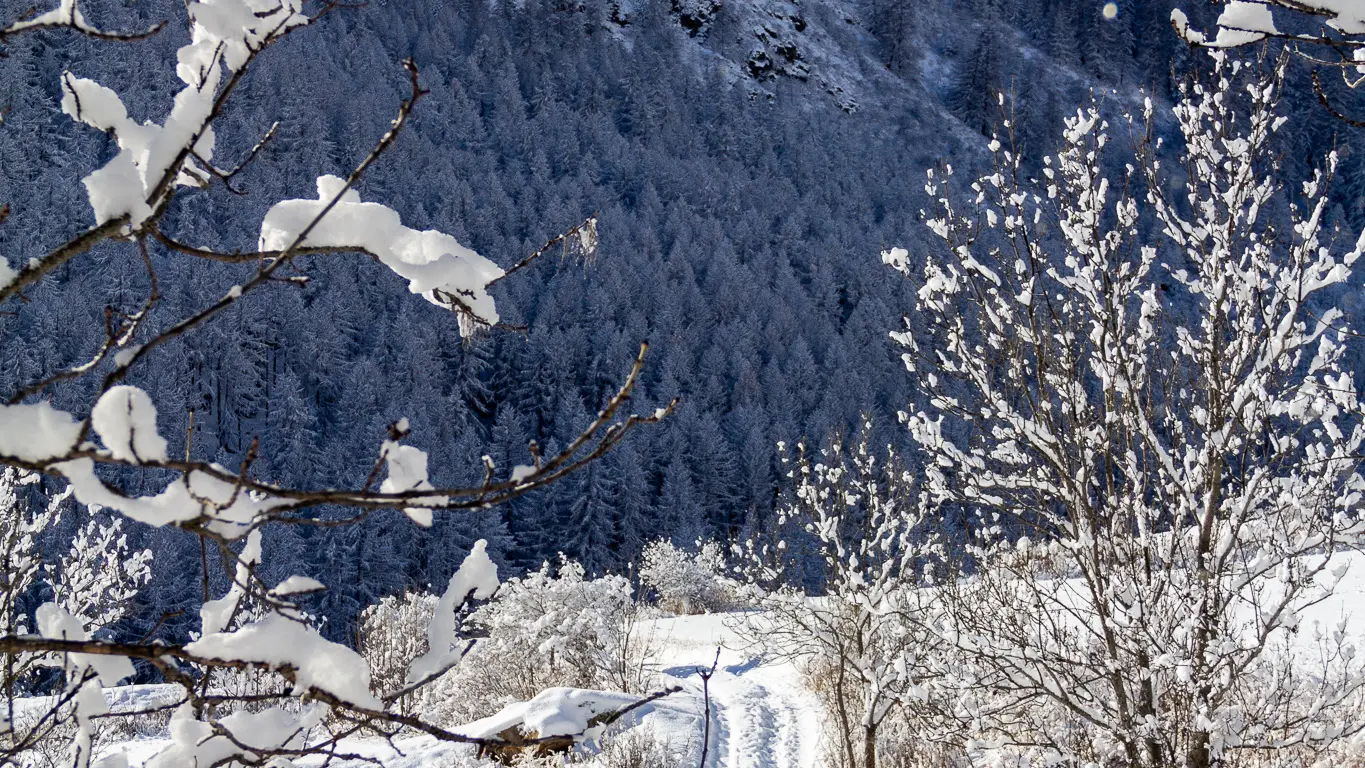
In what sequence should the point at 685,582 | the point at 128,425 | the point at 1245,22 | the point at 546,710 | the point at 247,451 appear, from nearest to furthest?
the point at 128,425, the point at 247,451, the point at 1245,22, the point at 546,710, the point at 685,582

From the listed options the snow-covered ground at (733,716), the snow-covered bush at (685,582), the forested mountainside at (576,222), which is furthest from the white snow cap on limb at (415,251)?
the snow-covered bush at (685,582)

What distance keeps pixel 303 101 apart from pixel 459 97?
13149 mm

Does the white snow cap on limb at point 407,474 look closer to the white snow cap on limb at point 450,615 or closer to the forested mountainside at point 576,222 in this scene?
the white snow cap on limb at point 450,615

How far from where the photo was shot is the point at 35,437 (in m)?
0.81

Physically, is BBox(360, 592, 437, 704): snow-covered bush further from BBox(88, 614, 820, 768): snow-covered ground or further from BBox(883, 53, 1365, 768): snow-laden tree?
BBox(883, 53, 1365, 768): snow-laden tree

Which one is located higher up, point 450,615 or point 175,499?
point 175,499

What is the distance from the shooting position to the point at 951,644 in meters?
4.11

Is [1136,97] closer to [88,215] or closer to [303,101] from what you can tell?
[303,101]

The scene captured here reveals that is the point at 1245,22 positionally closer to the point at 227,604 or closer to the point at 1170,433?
the point at 227,604


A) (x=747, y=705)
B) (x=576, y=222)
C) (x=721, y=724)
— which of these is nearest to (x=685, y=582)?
(x=747, y=705)

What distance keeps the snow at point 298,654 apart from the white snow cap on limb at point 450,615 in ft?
0.27

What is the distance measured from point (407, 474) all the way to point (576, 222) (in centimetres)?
6604

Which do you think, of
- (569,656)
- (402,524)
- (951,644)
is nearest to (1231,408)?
(951,644)

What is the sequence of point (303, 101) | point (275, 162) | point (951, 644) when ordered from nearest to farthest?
point (951, 644) → point (275, 162) → point (303, 101)
